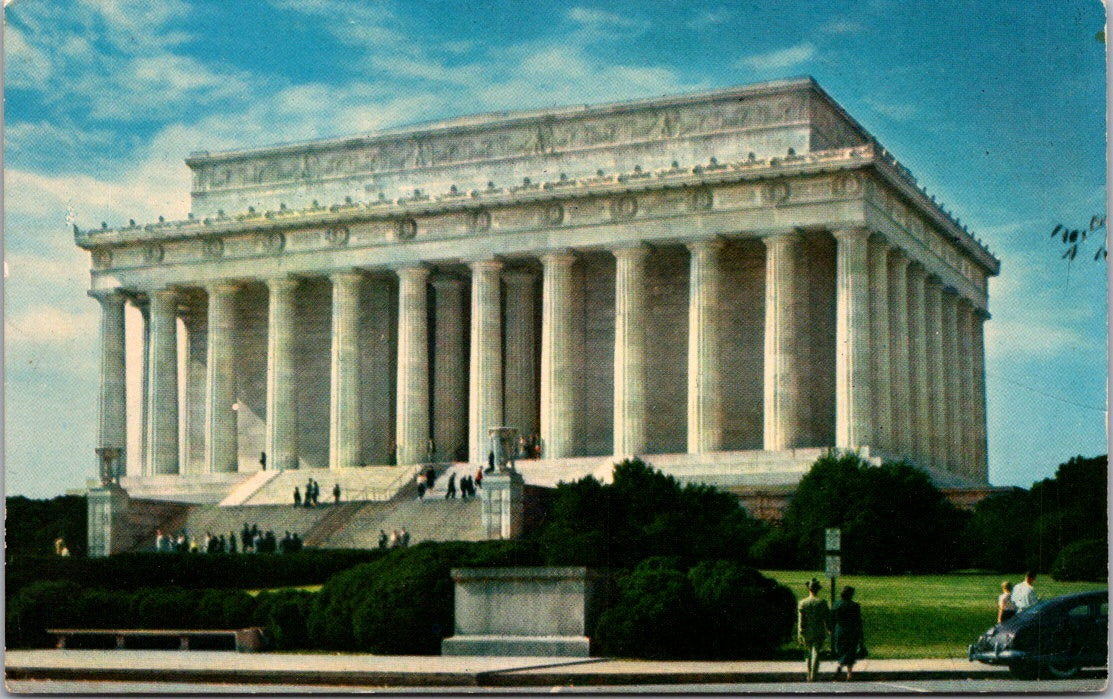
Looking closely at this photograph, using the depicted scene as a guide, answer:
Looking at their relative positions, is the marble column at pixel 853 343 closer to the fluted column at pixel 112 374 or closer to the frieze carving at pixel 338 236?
the frieze carving at pixel 338 236

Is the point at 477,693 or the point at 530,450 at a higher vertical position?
the point at 530,450

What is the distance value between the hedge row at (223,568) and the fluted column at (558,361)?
2097 cm

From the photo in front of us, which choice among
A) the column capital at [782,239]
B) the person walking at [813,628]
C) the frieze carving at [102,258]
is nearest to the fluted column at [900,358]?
the column capital at [782,239]

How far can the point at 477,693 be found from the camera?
92.5 ft

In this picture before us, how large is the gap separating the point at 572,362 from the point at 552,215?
5.90 m

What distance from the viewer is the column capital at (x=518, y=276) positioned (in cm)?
7894

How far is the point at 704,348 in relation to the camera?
239 ft

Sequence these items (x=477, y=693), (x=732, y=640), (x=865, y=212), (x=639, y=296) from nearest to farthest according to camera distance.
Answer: (x=477, y=693) < (x=732, y=640) < (x=865, y=212) < (x=639, y=296)

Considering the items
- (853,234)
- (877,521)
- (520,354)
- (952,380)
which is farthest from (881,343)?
(877,521)

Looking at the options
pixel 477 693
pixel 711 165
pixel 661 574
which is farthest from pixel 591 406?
pixel 477 693

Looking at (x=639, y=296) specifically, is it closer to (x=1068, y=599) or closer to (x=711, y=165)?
(x=711, y=165)

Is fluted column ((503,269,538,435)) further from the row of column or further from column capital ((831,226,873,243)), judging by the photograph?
column capital ((831,226,873,243))

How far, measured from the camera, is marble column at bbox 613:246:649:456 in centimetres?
7362

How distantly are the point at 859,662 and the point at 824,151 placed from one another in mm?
40265
